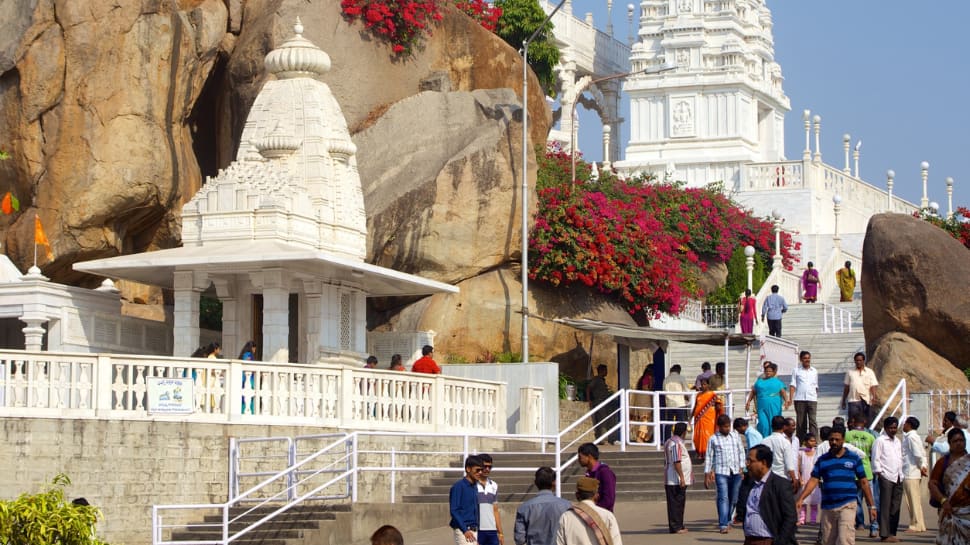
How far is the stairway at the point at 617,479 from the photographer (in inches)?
993

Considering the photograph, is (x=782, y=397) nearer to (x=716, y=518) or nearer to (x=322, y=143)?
(x=716, y=518)

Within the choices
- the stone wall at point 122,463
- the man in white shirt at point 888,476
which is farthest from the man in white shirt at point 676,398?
the stone wall at point 122,463

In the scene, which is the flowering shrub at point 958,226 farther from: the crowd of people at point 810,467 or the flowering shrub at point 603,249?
the crowd of people at point 810,467

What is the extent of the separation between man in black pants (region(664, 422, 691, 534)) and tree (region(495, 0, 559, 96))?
1302 inches

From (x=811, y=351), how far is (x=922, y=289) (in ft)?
18.0

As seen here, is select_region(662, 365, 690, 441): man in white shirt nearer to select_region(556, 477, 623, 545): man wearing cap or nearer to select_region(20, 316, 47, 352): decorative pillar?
select_region(20, 316, 47, 352): decorative pillar

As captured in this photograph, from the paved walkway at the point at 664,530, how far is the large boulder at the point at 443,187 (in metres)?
11.5

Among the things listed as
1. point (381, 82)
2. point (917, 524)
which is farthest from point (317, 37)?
point (917, 524)

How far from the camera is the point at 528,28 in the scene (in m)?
55.1

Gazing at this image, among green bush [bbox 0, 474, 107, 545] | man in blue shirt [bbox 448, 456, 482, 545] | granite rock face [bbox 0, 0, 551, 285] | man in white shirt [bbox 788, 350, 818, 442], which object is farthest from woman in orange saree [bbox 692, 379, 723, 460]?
green bush [bbox 0, 474, 107, 545]

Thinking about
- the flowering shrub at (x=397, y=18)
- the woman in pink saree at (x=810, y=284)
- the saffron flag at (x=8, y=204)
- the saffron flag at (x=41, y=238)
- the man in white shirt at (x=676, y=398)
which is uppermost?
the flowering shrub at (x=397, y=18)

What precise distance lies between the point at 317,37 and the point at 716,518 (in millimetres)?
17866

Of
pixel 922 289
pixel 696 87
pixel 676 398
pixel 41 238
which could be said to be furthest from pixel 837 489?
pixel 696 87

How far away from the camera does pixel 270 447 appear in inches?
998
